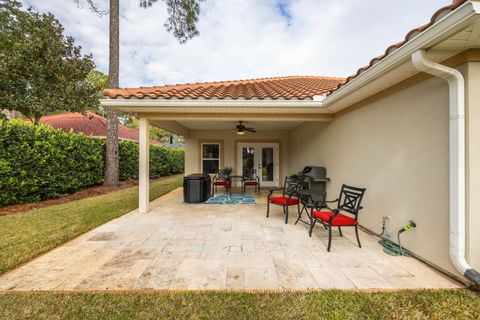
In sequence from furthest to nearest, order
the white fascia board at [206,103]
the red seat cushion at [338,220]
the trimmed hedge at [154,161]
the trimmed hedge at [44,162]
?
the trimmed hedge at [154,161] < the trimmed hedge at [44,162] < the white fascia board at [206,103] < the red seat cushion at [338,220]

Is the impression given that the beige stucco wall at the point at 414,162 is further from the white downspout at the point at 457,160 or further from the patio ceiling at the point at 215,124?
the patio ceiling at the point at 215,124

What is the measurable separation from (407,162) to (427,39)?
1.67 m

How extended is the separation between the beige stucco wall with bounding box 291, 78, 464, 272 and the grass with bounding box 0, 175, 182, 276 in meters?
5.44

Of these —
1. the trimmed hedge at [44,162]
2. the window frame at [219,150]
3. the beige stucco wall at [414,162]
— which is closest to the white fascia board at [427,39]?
the beige stucco wall at [414,162]

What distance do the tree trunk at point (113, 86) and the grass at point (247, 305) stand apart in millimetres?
7002

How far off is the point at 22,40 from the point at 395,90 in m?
13.6

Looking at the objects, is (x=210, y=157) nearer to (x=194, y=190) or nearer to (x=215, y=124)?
(x=215, y=124)

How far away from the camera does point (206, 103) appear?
13.6ft

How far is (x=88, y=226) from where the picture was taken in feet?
12.9

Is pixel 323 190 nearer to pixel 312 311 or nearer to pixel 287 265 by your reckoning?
pixel 287 265

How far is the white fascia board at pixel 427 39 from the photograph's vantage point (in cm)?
161

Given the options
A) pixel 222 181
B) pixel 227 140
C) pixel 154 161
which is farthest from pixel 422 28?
pixel 154 161

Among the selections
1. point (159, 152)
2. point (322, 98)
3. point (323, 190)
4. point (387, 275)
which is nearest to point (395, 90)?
point (322, 98)

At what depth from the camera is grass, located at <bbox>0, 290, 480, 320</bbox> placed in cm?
176
